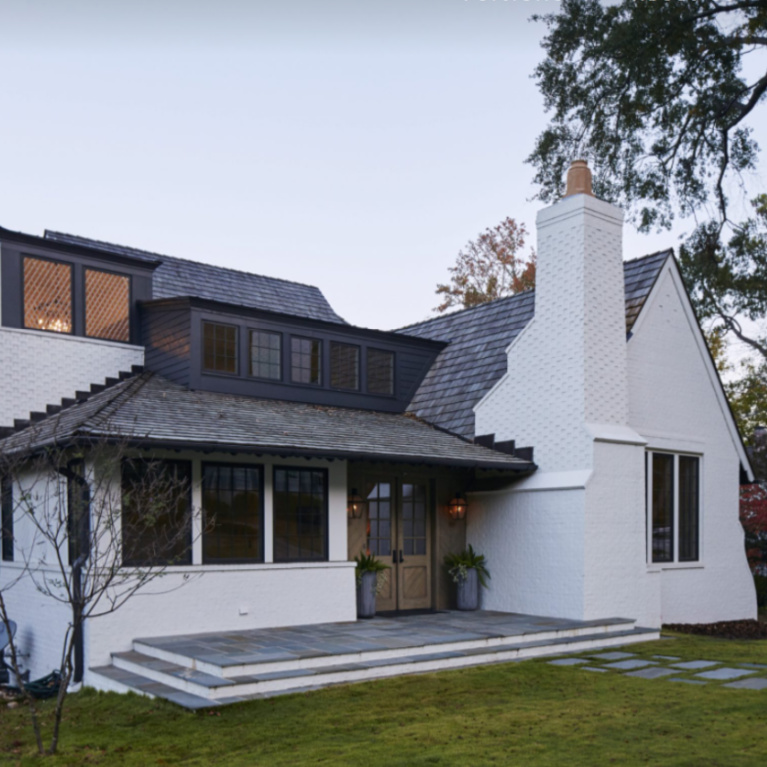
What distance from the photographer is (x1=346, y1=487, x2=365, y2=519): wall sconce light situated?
12422 millimetres

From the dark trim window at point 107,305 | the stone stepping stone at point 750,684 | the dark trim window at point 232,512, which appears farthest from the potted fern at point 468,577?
the dark trim window at point 107,305

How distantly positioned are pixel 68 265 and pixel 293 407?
409 centimetres

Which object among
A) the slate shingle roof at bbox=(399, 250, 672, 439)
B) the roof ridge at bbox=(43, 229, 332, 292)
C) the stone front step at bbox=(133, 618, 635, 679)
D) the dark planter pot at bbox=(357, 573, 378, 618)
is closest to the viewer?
the stone front step at bbox=(133, 618, 635, 679)

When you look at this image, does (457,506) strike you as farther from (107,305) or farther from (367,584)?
(107,305)

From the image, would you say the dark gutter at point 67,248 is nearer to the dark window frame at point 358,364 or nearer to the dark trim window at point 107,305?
the dark trim window at point 107,305

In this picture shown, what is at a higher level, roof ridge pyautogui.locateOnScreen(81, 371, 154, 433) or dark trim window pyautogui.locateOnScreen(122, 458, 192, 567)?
roof ridge pyautogui.locateOnScreen(81, 371, 154, 433)

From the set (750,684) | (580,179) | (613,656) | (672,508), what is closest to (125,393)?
(613,656)

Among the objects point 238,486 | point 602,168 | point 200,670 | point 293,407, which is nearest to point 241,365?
point 293,407

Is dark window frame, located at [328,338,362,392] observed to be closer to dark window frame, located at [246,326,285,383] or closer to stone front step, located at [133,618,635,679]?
dark window frame, located at [246,326,285,383]

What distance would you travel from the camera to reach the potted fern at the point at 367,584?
12.0 meters

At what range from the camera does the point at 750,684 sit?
803cm

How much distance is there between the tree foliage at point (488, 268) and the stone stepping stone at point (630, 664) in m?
21.6

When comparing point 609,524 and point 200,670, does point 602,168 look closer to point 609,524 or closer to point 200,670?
point 609,524

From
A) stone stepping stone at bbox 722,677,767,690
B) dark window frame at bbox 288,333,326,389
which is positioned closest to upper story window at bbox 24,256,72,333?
dark window frame at bbox 288,333,326,389
